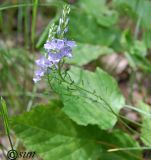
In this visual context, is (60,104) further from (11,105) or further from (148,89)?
(148,89)

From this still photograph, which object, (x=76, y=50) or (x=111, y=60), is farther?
(x=111, y=60)

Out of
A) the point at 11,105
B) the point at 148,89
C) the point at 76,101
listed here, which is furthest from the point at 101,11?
the point at 76,101

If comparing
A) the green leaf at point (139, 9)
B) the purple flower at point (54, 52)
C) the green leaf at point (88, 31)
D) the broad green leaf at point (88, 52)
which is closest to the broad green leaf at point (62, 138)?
the purple flower at point (54, 52)

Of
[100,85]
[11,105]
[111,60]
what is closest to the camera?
[100,85]

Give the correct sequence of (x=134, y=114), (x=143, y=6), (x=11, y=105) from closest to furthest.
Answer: (x=11, y=105)
(x=134, y=114)
(x=143, y=6)

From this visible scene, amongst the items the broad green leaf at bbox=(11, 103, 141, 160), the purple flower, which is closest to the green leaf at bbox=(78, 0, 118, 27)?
the broad green leaf at bbox=(11, 103, 141, 160)
